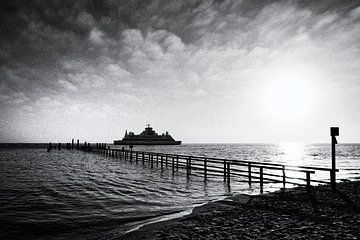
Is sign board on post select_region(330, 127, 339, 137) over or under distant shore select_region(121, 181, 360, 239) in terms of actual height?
over

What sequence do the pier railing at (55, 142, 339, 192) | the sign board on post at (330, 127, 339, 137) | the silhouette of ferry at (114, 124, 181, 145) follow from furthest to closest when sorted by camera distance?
1. the silhouette of ferry at (114, 124, 181, 145)
2. the pier railing at (55, 142, 339, 192)
3. the sign board on post at (330, 127, 339, 137)

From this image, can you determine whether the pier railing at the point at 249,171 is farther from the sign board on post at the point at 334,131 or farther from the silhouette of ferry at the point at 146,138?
the silhouette of ferry at the point at 146,138

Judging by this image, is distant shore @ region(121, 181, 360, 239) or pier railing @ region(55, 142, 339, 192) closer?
distant shore @ region(121, 181, 360, 239)

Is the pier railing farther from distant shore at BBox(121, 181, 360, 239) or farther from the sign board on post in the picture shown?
distant shore at BBox(121, 181, 360, 239)

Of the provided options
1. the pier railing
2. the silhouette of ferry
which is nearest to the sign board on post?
the pier railing

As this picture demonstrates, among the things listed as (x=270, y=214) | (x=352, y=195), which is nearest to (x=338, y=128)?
(x=352, y=195)

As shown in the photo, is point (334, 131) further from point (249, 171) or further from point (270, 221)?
point (270, 221)

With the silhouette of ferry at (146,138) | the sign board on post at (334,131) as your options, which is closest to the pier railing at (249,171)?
the sign board on post at (334,131)

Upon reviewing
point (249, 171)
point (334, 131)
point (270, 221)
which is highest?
point (334, 131)

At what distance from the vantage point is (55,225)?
6.47 m

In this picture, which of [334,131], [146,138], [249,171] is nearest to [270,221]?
[334,131]

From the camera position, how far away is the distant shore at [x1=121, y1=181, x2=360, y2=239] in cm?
483

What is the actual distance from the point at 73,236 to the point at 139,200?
3862 mm

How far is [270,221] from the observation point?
5.65 m
